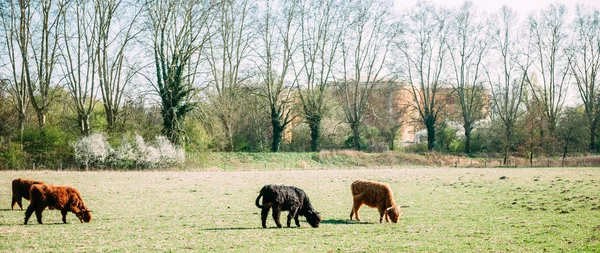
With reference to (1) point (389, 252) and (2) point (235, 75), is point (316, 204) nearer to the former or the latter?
(1) point (389, 252)

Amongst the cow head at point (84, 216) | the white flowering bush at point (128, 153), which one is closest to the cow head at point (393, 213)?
the cow head at point (84, 216)

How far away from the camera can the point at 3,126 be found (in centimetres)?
4816

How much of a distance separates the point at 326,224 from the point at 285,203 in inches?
61.7

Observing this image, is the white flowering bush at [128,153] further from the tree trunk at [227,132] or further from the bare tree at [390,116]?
the bare tree at [390,116]


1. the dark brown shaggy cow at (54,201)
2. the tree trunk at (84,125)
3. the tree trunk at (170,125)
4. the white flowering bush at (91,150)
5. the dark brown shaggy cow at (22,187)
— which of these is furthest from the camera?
the tree trunk at (170,125)

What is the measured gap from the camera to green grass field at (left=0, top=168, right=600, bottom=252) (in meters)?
11.0

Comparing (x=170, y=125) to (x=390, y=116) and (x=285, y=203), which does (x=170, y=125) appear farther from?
(x=390, y=116)

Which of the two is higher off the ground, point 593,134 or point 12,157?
point 593,134

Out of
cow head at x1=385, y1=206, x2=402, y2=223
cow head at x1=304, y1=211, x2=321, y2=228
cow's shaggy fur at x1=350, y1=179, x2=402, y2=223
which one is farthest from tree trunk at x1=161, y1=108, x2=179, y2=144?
cow head at x1=385, y1=206, x2=402, y2=223

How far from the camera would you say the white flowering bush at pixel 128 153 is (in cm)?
4000

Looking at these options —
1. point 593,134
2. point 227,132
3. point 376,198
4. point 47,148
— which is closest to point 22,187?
point 376,198

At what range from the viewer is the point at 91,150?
39875 millimetres

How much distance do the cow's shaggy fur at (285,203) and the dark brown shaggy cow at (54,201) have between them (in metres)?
5.29

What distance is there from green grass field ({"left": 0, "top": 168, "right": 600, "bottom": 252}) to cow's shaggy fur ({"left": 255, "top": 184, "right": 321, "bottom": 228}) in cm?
38
